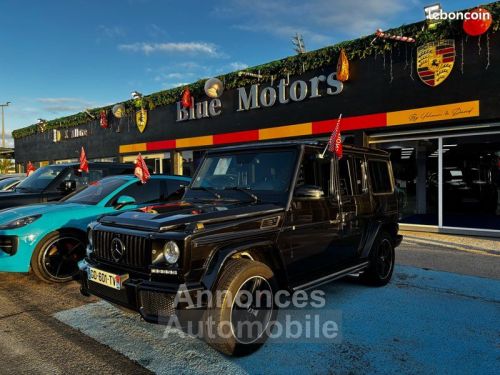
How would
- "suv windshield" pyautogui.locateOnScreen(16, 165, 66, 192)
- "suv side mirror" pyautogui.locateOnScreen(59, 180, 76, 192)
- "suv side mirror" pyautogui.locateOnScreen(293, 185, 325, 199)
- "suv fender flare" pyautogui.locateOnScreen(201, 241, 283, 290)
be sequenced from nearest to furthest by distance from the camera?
"suv fender flare" pyautogui.locateOnScreen(201, 241, 283, 290)
"suv side mirror" pyautogui.locateOnScreen(293, 185, 325, 199)
"suv side mirror" pyautogui.locateOnScreen(59, 180, 76, 192)
"suv windshield" pyautogui.locateOnScreen(16, 165, 66, 192)

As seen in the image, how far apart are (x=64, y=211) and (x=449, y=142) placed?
29.5 feet

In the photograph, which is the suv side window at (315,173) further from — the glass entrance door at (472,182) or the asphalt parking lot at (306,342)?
the glass entrance door at (472,182)

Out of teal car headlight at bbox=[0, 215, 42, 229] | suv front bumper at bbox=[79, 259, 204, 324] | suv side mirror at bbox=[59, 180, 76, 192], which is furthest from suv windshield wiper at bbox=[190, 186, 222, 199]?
suv side mirror at bbox=[59, 180, 76, 192]

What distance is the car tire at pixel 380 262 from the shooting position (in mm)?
5172

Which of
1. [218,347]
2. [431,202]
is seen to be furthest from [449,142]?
[218,347]

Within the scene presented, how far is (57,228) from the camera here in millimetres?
5527

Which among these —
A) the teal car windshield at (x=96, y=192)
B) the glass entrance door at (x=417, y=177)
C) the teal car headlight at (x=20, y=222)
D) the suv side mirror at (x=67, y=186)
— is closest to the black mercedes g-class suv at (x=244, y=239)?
the teal car headlight at (x=20, y=222)

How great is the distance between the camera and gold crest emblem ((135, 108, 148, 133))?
18.1m

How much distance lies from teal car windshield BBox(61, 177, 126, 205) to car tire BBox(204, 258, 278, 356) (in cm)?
367

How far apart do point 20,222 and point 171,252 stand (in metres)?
3.41

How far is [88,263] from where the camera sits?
12.8 ft

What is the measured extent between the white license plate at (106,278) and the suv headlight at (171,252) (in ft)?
1.56

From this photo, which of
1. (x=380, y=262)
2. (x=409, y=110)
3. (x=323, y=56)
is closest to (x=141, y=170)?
(x=380, y=262)

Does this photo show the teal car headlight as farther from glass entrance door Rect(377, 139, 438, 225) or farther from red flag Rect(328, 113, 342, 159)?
glass entrance door Rect(377, 139, 438, 225)
